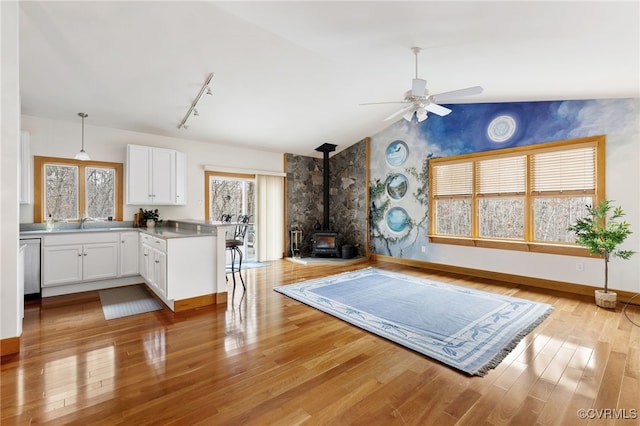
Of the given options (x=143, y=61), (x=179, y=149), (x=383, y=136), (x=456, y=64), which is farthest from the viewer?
(x=383, y=136)

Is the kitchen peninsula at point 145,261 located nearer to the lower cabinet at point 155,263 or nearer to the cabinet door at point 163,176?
the lower cabinet at point 155,263

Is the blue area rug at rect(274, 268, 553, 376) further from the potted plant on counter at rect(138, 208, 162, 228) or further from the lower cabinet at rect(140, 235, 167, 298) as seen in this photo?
the potted plant on counter at rect(138, 208, 162, 228)

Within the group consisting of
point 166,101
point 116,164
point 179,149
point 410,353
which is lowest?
point 410,353

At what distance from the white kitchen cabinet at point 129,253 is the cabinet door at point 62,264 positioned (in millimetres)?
495

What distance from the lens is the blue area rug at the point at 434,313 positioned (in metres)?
2.50

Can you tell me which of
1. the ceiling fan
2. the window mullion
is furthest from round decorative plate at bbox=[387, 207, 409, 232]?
the window mullion

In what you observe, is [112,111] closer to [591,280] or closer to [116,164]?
[116,164]

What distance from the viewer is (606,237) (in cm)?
361

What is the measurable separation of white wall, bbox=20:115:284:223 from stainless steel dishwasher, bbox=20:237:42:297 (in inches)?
31.7

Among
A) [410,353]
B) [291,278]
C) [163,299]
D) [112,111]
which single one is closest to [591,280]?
[410,353]

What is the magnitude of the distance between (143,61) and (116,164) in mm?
2370

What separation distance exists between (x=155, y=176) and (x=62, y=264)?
1.83 m

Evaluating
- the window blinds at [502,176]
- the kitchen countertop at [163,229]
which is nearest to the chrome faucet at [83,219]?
the kitchen countertop at [163,229]

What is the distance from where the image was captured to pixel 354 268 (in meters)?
5.91
